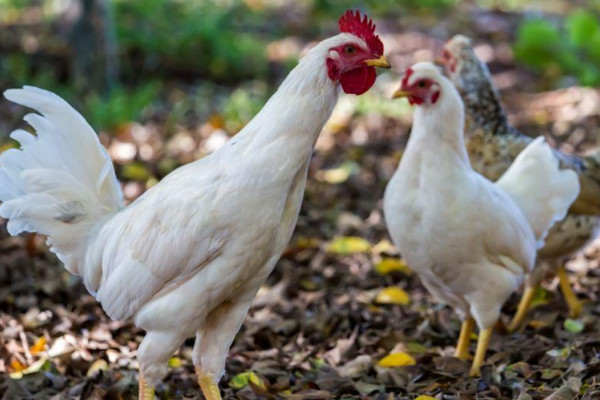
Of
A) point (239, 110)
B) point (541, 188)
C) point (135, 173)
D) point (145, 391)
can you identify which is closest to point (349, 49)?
point (145, 391)

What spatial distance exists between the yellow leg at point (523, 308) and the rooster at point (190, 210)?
7.20 ft

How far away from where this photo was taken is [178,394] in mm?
4367

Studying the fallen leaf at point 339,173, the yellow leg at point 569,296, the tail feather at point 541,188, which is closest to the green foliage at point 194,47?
the fallen leaf at point 339,173

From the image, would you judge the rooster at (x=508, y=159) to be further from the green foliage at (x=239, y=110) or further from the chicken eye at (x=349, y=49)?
the green foliage at (x=239, y=110)

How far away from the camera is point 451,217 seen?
447 cm

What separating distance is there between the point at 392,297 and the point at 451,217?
4.25 feet

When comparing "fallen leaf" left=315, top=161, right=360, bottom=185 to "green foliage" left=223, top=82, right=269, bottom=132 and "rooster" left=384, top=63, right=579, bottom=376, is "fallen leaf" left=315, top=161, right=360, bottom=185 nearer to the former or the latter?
"green foliage" left=223, top=82, right=269, bottom=132

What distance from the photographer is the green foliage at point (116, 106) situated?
8156 millimetres

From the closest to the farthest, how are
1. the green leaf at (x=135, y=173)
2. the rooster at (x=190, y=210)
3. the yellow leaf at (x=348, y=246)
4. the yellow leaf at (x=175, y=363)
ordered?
the rooster at (x=190, y=210), the yellow leaf at (x=175, y=363), the yellow leaf at (x=348, y=246), the green leaf at (x=135, y=173)

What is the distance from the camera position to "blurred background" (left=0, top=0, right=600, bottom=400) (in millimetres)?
4621

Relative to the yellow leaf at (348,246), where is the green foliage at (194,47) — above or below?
above

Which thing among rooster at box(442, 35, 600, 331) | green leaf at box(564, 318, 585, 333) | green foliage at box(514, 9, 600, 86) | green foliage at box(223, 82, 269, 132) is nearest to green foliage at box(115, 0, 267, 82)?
green foliage at box(223, 82, 269, 132)

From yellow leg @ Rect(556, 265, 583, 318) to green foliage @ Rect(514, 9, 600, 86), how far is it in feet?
14.6

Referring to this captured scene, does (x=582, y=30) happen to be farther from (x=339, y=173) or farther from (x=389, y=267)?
(x=389, y=267)
